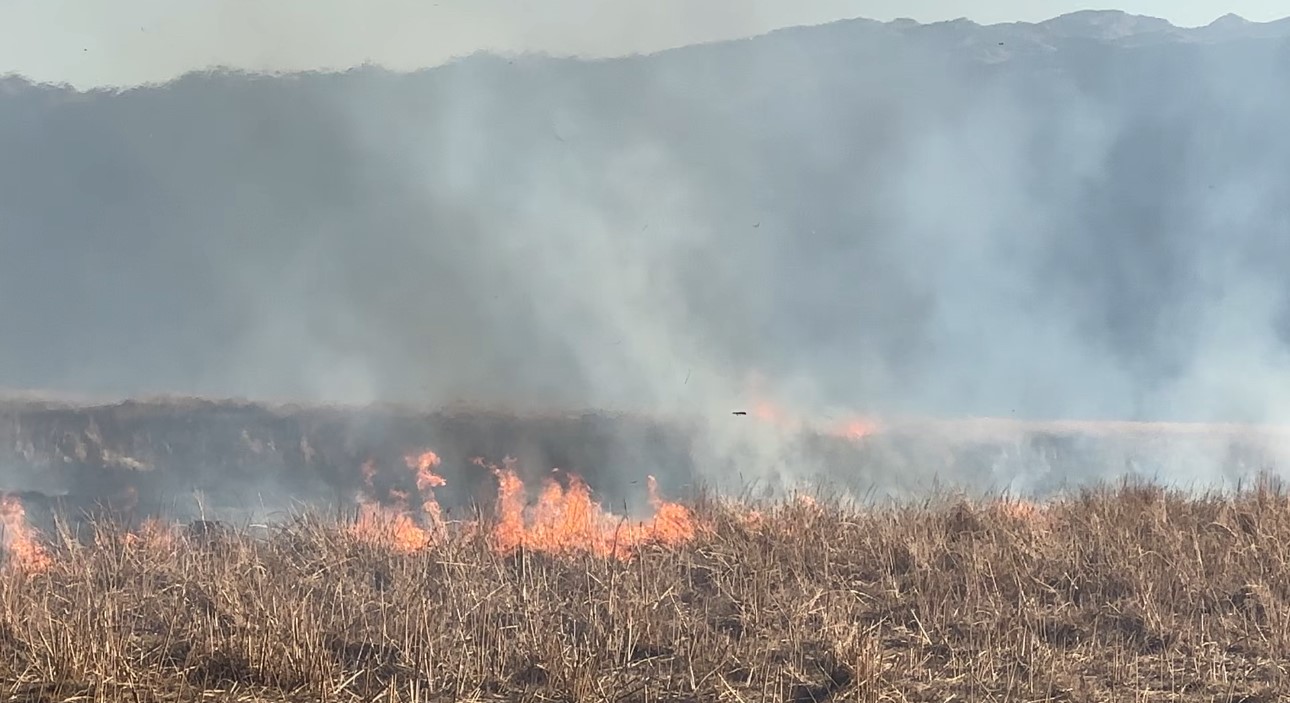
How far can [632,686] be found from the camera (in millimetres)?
5293

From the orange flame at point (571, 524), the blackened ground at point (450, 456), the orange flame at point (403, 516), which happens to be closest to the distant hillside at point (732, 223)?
the blackened ground at point (450, 456)

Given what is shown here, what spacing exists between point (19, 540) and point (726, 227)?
968 centimetres

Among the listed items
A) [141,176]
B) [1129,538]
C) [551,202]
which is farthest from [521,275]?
[1129,538]

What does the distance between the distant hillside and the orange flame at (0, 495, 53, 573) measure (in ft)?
11.5

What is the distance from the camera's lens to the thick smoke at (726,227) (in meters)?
13.8

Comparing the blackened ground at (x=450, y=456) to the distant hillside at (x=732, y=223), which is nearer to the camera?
the blackened ground at (x=450, y=456)

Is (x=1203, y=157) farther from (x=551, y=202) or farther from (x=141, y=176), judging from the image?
(x=141, y=176)

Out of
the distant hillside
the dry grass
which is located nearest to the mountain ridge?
the distant hillside

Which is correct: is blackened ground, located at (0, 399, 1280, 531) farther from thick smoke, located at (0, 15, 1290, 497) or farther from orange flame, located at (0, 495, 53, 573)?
thick smoke, located at (0, 15, 1290, 497)

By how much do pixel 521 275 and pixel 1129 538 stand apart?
881 cm

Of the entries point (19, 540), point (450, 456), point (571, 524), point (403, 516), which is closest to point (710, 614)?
point (571, 524)

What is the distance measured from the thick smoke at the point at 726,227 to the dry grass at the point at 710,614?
18.2ft

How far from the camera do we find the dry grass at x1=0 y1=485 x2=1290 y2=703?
5.21 m

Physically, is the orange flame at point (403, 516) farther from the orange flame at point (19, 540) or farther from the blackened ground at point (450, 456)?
the orange flame at point (19, 540)
